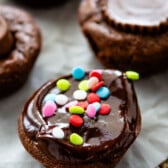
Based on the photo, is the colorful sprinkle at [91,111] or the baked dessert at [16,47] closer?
the colorful sprinkle at [91,111]

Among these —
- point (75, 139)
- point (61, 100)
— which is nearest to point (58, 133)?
point (75, 139)

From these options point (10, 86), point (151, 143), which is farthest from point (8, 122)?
point (151, 143)

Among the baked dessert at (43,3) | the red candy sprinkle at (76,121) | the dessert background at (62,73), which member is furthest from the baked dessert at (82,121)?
the baked dessert at (43,3)

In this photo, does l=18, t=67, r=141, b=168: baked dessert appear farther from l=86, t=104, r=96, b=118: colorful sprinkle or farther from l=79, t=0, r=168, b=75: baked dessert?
l=79, t=0, r=168, b=75: baked dessert

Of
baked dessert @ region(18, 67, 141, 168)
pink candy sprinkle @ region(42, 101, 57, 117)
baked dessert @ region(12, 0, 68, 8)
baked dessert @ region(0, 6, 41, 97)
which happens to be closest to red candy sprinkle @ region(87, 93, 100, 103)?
baked dessert @ region(18, 67, 141, 168)

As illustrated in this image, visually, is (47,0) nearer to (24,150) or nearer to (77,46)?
(77,46)

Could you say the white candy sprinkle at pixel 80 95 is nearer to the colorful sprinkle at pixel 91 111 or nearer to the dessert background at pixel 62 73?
the colorful sprinkle at pixel 91 111
